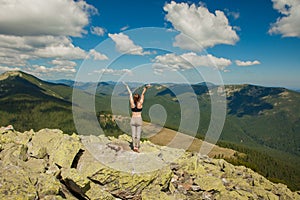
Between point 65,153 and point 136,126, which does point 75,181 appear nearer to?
point 65,153

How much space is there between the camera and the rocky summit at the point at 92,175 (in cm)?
1398

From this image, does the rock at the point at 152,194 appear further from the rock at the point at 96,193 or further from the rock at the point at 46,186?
the rock at the point at 46,186

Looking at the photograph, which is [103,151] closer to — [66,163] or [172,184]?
[66,163]

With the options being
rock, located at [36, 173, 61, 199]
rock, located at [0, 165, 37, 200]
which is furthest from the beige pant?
rock, located at [0, 165, 37, 200]

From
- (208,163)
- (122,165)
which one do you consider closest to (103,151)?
(122,165)

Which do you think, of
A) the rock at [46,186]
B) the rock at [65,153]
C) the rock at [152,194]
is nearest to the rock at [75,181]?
the rock at [46,186]

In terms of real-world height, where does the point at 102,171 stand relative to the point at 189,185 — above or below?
above

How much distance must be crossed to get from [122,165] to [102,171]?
1.76 m

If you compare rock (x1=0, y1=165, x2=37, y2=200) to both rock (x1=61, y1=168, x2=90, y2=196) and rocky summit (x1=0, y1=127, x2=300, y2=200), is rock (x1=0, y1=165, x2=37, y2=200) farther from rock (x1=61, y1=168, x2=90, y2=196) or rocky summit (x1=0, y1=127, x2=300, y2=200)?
rock (x1=61, y1=168, x2=90, y2=196)

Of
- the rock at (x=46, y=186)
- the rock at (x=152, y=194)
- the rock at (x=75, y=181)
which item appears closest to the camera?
the rock at (x=46, y=186)

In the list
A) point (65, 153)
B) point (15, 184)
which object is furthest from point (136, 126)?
point (15, 184)

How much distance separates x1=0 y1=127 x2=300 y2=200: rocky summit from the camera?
13984 millimetres

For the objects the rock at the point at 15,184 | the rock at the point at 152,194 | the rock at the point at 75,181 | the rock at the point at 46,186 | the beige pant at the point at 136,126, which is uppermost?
the beige pant at the point at 136,126

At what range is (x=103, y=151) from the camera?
806 inches
